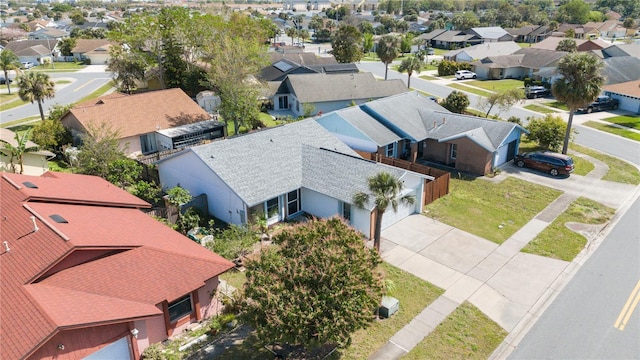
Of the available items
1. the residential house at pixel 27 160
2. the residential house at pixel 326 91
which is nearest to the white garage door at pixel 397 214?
the residential house at pixel 326 91

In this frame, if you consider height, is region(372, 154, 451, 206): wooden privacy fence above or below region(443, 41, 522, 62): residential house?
below

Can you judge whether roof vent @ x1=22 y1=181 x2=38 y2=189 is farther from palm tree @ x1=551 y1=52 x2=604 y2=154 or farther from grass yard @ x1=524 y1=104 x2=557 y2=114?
grass yard @ x1=524 y1=104 x2=557 y2=114

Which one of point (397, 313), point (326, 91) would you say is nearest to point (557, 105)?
point (326, 91)

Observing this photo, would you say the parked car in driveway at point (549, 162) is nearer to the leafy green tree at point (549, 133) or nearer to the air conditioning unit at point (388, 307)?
the leafy green tree at point (549, 133)

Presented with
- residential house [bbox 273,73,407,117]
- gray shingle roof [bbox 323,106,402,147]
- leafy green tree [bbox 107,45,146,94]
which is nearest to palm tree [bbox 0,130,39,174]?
gray shingle roof [bbox 323,106,402,147]

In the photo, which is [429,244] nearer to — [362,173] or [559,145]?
[362,173]

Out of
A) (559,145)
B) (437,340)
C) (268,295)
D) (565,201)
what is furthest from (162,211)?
(559,145)

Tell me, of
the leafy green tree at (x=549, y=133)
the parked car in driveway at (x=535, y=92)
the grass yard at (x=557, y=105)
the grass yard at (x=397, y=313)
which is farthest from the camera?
the parked car in driveway at (x=535, y=92)
